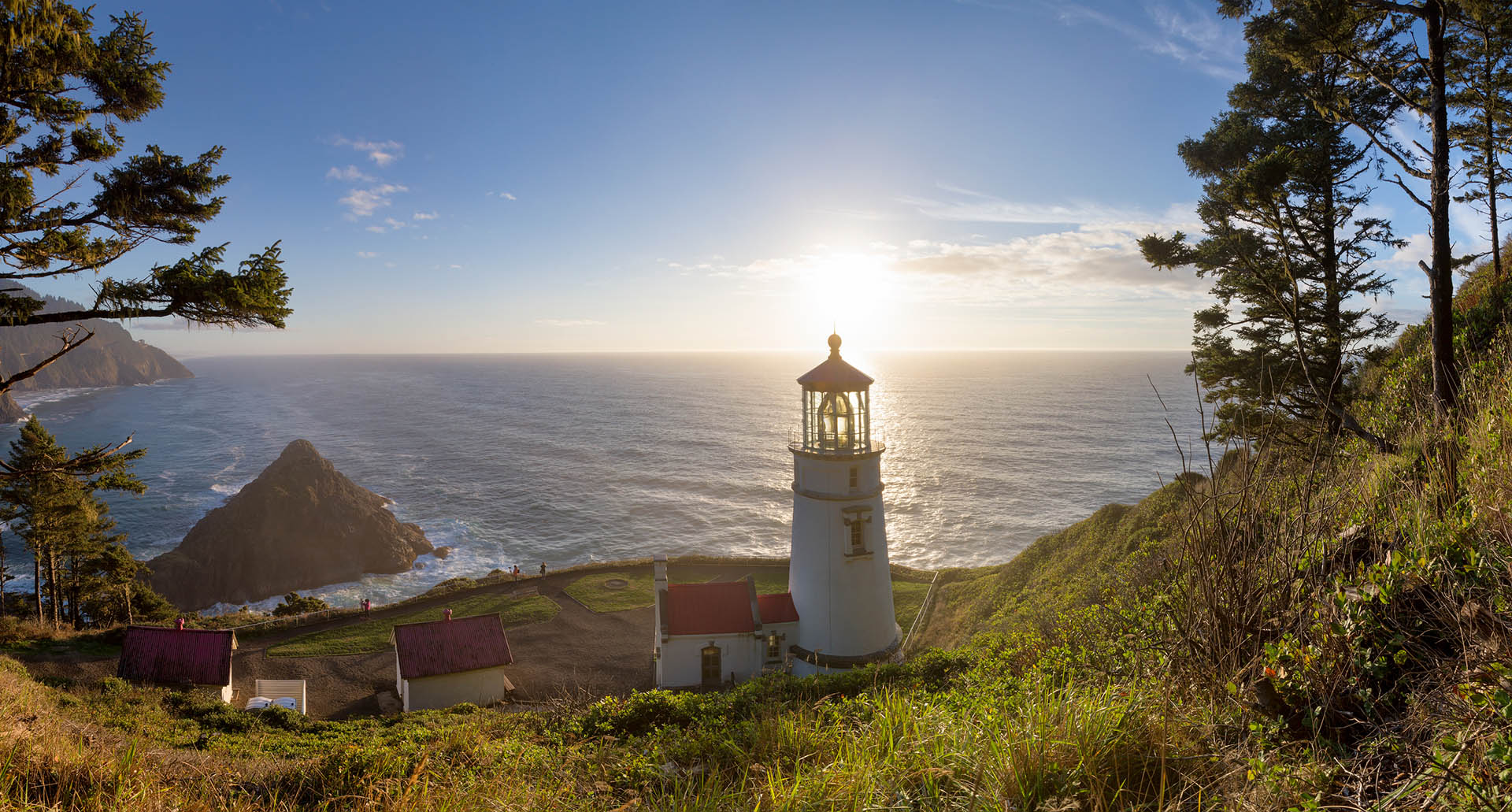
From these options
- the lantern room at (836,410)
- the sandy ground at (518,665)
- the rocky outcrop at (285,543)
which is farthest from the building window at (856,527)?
the rocky outcrop at (285,543)

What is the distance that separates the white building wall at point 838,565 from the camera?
16.4 m

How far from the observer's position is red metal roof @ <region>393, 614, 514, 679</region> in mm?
17188

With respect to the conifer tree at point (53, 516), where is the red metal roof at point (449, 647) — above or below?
below

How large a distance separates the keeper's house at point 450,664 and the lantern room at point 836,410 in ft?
35.1

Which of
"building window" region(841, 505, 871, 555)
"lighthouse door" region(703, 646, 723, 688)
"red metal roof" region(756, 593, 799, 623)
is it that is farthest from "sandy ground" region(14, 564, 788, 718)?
"building window" region(841, 505, 871, 555)

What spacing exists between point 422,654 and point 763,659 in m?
9.57

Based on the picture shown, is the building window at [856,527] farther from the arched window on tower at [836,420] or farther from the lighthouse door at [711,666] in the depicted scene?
the lighthouse door at [711,666]

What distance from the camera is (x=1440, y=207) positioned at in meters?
8.70

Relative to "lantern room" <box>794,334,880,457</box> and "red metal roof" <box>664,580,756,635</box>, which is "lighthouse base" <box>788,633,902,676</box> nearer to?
"red metal roof" <box>664,580,756,635</box>

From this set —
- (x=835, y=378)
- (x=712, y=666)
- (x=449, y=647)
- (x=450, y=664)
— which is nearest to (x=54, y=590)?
(x=449, y=647)

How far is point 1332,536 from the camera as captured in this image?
4.43m

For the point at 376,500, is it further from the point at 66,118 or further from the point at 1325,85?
the point at 1325,85

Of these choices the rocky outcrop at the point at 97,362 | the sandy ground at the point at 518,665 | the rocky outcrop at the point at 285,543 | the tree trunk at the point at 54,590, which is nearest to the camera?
the sandy ground at the point at 518,665

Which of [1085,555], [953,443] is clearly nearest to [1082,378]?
[953,443]
